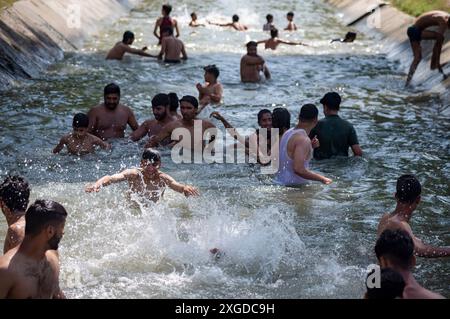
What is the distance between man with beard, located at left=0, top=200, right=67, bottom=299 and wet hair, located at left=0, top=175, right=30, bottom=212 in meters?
0.72

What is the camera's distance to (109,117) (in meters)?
12.3

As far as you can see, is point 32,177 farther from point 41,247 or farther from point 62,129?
point 41,247

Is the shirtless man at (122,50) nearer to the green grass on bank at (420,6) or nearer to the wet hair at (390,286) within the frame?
the green grass on bank at (420,6)

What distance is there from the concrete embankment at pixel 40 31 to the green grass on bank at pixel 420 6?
9035mm

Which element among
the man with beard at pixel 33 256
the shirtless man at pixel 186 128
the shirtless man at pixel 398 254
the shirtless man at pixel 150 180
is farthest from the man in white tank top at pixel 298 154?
the man with beard at pixel 33 256

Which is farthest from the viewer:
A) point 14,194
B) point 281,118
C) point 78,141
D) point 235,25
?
point 235,25

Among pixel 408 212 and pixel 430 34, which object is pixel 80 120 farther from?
pixel 430 34

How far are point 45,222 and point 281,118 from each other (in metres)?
5.62

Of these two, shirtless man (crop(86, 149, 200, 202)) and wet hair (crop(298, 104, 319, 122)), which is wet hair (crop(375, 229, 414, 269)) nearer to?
shirtless man (crop(86, 149, 200, 202))

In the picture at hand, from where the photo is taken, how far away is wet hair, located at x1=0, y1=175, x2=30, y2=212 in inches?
245

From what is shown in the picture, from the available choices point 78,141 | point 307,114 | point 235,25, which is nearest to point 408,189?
point 307,114

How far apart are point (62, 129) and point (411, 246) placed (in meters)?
8.44

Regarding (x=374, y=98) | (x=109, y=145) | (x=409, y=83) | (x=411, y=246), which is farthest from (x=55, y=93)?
(x=411, y=246)

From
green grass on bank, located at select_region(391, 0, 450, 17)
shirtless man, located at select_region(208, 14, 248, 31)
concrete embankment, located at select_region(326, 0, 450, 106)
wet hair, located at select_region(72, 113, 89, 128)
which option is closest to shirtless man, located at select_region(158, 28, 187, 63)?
concrete embankment, located at select_region(326, 0, 450, 106)
